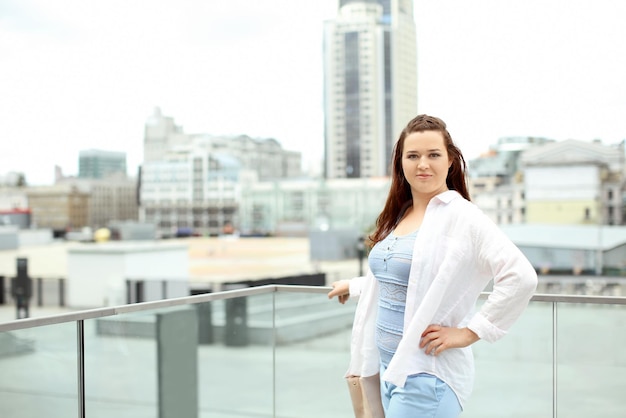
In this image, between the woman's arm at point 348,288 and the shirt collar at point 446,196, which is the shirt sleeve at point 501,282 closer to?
the shirt collar at point 446,196

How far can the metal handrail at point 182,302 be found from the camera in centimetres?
194

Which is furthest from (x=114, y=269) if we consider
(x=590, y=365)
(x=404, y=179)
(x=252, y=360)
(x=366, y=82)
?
(x=366, y=82)

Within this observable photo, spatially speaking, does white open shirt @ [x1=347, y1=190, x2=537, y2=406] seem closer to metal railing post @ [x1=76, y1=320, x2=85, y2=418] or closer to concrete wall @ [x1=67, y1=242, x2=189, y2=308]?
metal railing post @ [x1=76, y1=320, x2=85, y2=418]

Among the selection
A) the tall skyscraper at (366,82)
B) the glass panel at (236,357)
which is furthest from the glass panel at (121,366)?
the tall skyscraper at (366,82)

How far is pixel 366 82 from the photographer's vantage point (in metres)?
66.6

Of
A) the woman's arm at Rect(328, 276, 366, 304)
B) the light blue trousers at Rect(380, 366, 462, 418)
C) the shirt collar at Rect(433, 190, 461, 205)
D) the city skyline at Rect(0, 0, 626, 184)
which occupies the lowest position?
the light blue trousers at Rect(380, 366, 462, 418)

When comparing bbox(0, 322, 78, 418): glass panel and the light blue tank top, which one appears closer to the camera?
the light blue tank top

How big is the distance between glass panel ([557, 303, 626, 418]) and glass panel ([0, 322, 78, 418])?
57.1 inches

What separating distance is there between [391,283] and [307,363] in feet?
4.87

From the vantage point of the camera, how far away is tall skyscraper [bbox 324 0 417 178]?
64.8m

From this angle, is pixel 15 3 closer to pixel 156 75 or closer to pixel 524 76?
pixel 156 75

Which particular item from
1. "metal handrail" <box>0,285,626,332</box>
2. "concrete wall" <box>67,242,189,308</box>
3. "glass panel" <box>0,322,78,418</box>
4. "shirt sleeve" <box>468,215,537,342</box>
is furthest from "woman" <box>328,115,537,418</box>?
"concrete wall" <box>67,242,189,308</box>

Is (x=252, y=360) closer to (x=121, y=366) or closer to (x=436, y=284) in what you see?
(x=121, y=366)

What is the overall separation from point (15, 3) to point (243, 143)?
874 inches
